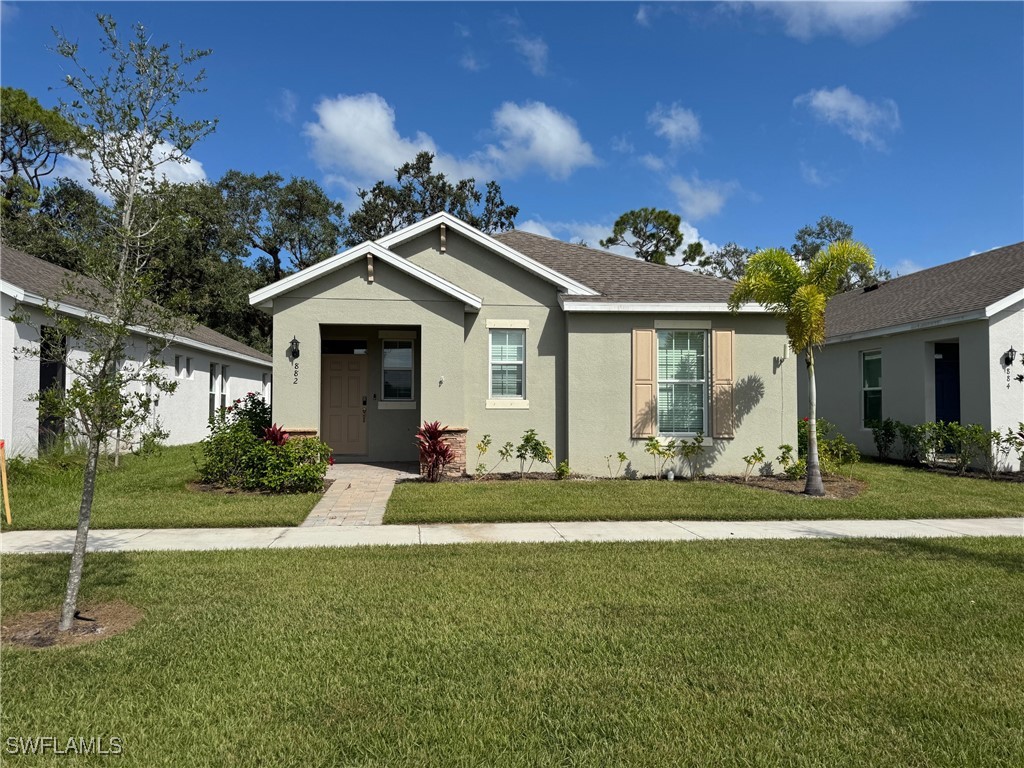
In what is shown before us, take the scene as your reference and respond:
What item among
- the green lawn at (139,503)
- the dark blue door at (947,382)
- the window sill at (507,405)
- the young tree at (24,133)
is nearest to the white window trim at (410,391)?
the window sill at (507,405)

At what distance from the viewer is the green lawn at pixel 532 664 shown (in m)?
3.07

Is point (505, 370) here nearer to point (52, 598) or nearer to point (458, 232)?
point (458, 232)

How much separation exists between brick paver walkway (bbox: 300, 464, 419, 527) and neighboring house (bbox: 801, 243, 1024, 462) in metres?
11.9

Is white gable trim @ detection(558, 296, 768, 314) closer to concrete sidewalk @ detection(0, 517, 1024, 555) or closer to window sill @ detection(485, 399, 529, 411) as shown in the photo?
window sill @ detection(485, 399, 529, 411)

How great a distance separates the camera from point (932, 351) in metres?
14.8

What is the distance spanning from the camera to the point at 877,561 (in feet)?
20.9

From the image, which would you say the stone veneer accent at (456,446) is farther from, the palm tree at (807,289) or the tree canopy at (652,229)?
the tree canopy at (652,229)

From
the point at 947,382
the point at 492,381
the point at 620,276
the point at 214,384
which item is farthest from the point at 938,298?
the point at 214,384

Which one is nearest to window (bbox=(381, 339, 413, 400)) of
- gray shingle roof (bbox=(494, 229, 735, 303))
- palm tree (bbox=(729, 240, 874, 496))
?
gray shingle roof (bbox=(494, 229, 735, 303))

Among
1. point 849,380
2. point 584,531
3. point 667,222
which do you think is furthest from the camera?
point 667,222

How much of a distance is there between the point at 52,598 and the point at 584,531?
213 inches

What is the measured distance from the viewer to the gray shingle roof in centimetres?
1238

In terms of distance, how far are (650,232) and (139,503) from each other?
109 ft

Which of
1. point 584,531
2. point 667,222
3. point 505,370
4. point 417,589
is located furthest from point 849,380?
point 667,222
